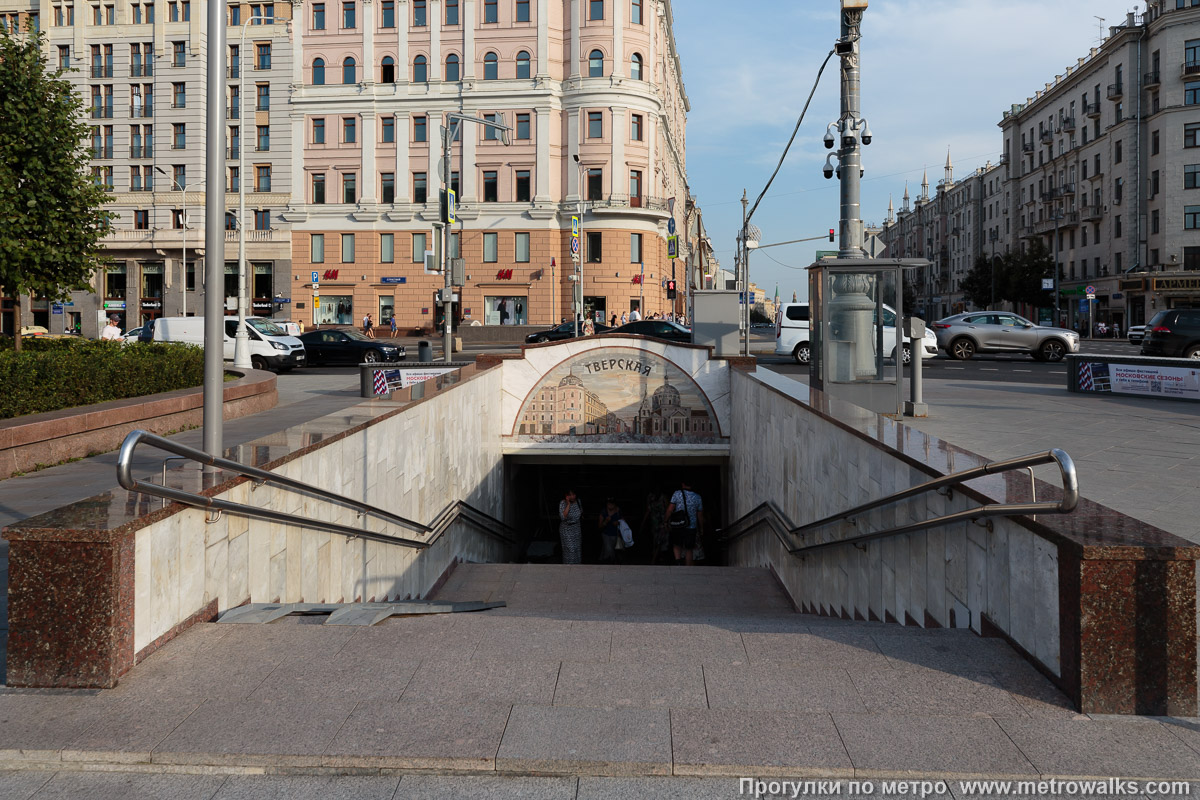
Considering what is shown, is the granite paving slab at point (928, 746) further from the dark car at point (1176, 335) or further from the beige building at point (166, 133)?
the beige building at point (166, 133)

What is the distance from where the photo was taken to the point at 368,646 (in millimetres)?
4402

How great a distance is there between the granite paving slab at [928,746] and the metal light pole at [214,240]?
388cm

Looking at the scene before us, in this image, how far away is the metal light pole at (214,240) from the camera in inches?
215

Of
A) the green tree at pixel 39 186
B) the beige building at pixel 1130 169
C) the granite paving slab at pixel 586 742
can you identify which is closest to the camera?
the granite paving slab at pixel 586 742

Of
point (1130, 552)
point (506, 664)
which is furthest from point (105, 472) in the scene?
point (1130, 552)

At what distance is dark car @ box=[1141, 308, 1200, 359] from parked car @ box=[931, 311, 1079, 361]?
2890 mm

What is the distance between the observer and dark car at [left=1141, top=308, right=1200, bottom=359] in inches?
957

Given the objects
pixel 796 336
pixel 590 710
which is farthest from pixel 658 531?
pixel 590 710

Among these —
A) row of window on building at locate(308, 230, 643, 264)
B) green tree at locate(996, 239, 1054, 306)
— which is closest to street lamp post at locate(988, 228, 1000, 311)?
Result: green tree at locate(996, 239, 1054, 306)

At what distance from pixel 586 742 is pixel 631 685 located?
53 cm

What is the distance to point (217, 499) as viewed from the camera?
16.3ft

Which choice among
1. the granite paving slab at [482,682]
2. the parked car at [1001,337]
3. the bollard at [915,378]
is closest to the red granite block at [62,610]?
the granite paving slab at [482,682]

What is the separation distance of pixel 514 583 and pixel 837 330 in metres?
5.32

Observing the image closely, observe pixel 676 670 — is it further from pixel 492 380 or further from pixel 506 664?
pixel 492 380
